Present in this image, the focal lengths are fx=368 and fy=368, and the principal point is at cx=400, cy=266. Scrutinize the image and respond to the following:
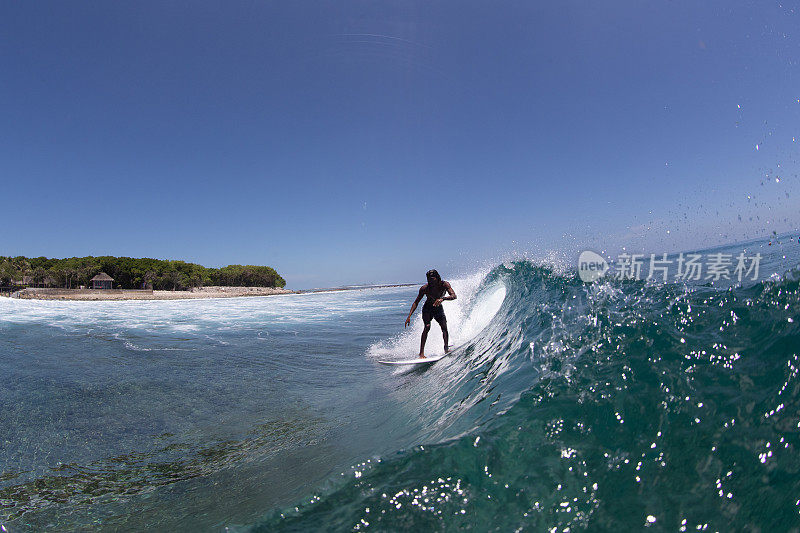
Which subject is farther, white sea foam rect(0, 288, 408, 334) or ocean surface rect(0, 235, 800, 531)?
white sea foam rect(0, 288, 408, 334)

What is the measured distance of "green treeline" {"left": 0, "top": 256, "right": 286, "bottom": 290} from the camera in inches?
3415

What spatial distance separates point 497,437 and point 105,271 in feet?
383

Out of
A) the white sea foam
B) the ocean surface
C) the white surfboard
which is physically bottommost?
the white sea foam

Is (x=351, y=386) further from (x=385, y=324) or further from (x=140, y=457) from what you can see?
(x=385, y=324)

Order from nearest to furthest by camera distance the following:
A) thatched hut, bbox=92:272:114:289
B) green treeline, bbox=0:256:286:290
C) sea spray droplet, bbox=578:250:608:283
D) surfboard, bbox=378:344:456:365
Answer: sea spray droplet, bbox=578:250:608:283, surfboard, bbox=378:344:456:365, green treeline, bbox=0:256:286:290, thatched hut, bbox=92:272:114:289

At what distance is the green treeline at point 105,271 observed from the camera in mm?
86750

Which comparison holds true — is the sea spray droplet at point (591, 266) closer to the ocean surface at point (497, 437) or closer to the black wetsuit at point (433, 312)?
the ocean surface at point (497, 437)

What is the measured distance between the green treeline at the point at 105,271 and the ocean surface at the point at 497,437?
334ft

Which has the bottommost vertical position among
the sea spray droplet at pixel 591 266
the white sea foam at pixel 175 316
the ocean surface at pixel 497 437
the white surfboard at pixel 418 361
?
the white sea foam at pixel 175 316

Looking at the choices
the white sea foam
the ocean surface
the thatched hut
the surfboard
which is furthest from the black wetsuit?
the thatched hut

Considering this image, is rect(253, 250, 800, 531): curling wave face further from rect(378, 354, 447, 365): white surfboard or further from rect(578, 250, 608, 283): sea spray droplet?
rect(378, 354, 447, 365): white surfboard

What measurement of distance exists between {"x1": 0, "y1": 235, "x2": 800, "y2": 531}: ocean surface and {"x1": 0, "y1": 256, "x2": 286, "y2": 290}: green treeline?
102m

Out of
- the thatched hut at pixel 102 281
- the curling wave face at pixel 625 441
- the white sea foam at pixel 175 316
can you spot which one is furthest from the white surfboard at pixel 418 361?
the thatched hut at pixel 102 281

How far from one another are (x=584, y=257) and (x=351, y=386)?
225 inches
